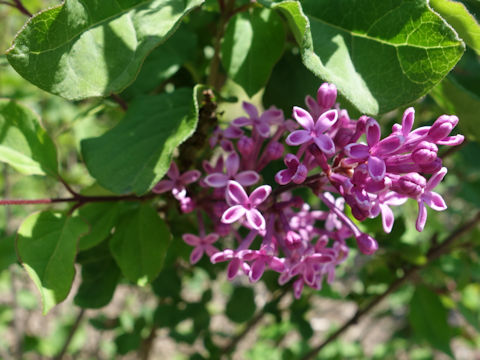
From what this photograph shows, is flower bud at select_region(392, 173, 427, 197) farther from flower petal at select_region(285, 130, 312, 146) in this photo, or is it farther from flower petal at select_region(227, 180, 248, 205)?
flower petal at select_region(227, 180, 248, 205)

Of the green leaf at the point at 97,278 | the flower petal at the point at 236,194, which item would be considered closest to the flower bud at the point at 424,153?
the flower petal at the point at 236,194

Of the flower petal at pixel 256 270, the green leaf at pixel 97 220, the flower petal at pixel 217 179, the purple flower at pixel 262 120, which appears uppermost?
the purple flower at pixel 262 120

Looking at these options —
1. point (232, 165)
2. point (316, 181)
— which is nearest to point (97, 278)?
point (232, 165)

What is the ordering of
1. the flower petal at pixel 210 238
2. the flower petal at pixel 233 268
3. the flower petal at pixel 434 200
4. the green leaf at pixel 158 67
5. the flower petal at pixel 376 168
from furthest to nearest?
the green leaf at pixel 158 67 → the flower petal at pixel 210 238 → the flower petal at pixel 233 268 → the flower petal at pixel 434 200 → the flower petal at pixel 376 168

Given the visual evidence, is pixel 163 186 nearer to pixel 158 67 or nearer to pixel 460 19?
pixel 158 67

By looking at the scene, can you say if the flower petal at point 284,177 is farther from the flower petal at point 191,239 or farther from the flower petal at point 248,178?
the flower petal at point 191,239

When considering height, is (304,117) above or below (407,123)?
below

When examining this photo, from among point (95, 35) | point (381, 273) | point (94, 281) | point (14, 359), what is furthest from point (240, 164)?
point (14, 359)
